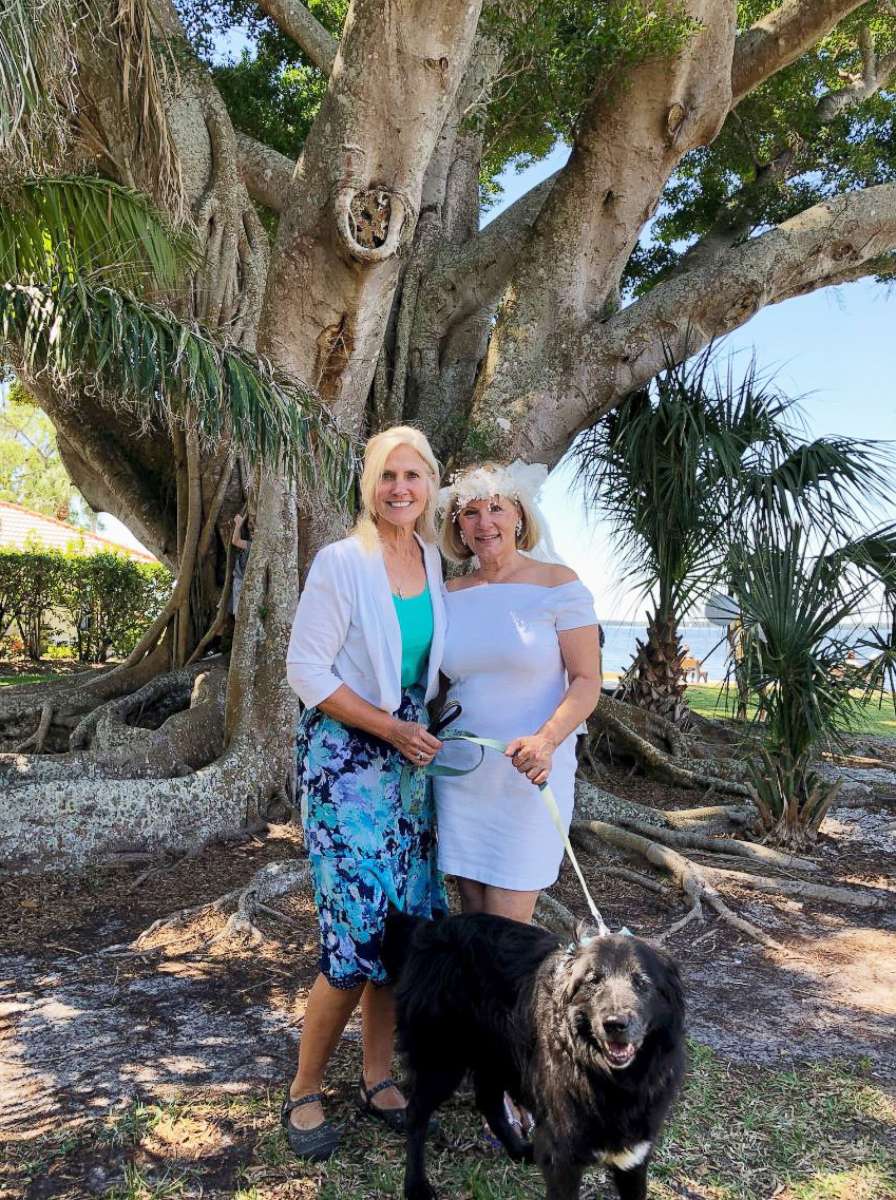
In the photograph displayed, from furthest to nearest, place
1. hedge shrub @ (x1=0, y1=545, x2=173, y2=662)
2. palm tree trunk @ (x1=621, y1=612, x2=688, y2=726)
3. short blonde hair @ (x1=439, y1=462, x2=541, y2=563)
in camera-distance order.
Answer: hedge shrub @ (x1=0, y1=545, x2=173, y2=662)
palm tree trunk @ (x1=621, y1=612, x2=688, y2=726)
short blonde hair @ (x1=439, y1=462, x2=541, y2=563)

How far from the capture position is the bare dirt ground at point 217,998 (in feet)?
9.36

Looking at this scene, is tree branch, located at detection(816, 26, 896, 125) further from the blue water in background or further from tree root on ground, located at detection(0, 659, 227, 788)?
tree root on ground, located at detection(0, 659, 227, 788)

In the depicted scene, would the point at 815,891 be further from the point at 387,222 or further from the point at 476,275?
the point at 476,275

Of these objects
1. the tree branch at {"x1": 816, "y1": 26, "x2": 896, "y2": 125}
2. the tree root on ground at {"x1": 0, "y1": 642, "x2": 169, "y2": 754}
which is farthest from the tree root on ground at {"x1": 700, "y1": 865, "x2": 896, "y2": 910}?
the tree branch at {"x1": 816, "y1": 26, "x2": 896, "y2": 125}

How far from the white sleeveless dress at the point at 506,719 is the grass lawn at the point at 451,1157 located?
82 cm

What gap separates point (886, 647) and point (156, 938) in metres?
4.81

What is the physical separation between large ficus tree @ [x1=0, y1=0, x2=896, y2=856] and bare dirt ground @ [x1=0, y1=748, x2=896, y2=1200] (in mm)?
774

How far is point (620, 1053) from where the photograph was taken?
197 cm

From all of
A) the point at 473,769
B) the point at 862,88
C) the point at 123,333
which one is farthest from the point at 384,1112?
the point at 862,88

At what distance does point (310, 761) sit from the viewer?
8.64ft

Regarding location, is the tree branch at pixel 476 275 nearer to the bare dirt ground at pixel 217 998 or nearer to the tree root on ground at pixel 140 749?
the tree root on ground at pixel 140 749

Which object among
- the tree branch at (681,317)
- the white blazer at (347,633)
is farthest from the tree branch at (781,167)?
the white blazer at (347,633)

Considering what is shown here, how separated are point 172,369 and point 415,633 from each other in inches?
107

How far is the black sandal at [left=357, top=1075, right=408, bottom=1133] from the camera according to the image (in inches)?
111
